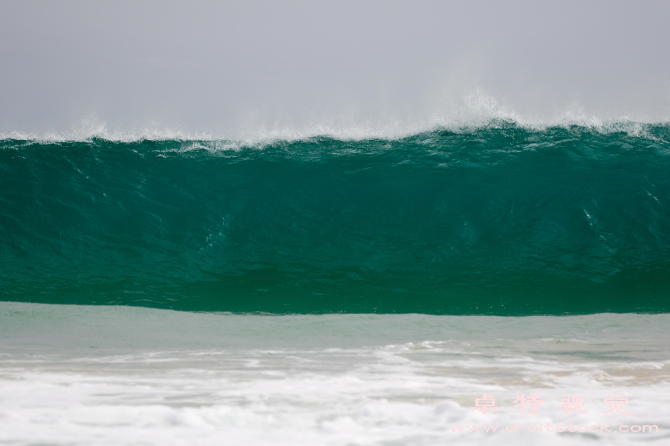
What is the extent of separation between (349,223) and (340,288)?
1098 millimetres

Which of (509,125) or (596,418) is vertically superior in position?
(509,125)

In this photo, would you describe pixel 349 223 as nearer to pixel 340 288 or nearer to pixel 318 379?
pixel 340 288

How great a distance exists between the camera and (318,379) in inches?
76.8

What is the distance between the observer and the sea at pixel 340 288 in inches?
60.8

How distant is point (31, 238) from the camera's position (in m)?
5.62

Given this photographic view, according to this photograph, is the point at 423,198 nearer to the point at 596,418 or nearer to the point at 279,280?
the point at 279,280

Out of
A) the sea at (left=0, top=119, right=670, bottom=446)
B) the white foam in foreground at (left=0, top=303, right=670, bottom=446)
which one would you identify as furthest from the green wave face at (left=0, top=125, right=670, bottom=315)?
the white foam in foreground at (left=0, top=303, right=670, bottom=446)

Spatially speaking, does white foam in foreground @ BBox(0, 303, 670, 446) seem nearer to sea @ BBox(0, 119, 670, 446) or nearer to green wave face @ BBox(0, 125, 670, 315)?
sea @ BBox(0, 119, 670, 446)

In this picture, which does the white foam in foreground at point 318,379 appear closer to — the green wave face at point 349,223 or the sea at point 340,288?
the sea at point 340,288

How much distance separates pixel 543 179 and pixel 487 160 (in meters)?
0.79

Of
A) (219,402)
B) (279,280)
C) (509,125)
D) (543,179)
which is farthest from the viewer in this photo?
(509,125)

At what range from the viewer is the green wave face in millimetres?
4746

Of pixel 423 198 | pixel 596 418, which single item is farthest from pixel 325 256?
pixel 596 418

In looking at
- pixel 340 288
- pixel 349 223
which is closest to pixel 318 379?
pixel 340 288
